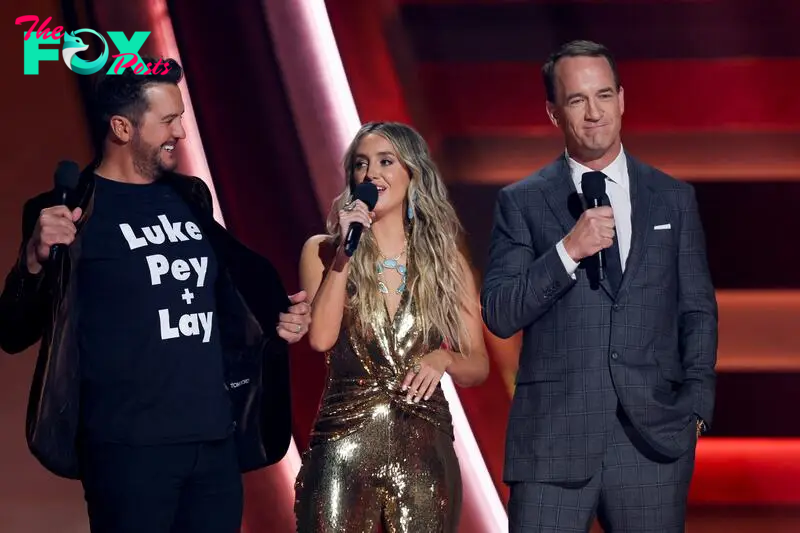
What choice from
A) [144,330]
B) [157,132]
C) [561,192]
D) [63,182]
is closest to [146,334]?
[144,330]

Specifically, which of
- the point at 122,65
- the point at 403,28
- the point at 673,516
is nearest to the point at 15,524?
the point at 122,65

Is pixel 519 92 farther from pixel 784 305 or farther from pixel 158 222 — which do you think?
pixel 158 222

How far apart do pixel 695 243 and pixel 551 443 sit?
52cm

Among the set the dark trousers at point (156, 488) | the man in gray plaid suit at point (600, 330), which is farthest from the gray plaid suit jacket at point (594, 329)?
the dark trousers at point (156, 488)

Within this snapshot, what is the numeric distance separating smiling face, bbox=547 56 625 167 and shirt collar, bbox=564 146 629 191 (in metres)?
0.03

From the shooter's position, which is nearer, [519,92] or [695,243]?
[695,243]

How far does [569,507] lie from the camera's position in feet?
7.74

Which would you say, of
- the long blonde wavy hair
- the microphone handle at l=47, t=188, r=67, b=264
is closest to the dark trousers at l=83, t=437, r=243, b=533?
the microphone handle at l=47, t=188, r=67, b=264

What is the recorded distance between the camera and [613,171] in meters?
2.51

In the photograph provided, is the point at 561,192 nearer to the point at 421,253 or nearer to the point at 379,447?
the point at 421,253

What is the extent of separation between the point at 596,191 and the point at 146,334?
3.18 ft

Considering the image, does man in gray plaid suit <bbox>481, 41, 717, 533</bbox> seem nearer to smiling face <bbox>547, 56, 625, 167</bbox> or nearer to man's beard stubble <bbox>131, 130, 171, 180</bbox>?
smiling face <bbox>547, 56, 625, 167</bbox>

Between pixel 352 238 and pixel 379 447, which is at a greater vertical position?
pixel 352 238

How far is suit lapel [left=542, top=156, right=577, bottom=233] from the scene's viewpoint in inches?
96.4
